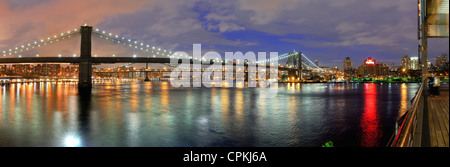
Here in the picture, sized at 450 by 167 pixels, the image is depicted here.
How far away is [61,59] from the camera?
55938 millimetres

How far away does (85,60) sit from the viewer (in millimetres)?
53969

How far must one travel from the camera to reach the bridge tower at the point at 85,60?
5368 cm

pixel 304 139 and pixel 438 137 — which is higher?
pixel 438 137

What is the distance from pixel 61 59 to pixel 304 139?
58.3 m

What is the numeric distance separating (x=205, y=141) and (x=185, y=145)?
783 mm

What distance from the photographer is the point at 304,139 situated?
9.45 metres

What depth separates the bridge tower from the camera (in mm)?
53684

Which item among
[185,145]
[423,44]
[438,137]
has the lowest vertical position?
[185,145]
